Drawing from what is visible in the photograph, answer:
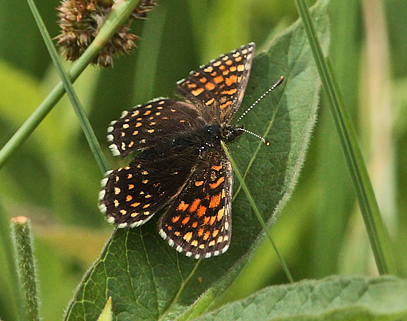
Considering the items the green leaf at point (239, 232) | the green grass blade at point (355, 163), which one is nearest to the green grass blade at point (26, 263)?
the green leaf at point (239, 232)

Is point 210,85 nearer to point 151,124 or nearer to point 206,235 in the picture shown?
point 151,124

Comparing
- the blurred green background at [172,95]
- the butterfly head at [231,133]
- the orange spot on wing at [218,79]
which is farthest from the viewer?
the blurred green background at [172,95]

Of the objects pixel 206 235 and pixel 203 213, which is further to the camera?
pixel 203 213

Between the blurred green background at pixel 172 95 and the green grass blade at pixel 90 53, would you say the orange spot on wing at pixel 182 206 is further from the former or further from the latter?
the blurred green background at pixel 172 95

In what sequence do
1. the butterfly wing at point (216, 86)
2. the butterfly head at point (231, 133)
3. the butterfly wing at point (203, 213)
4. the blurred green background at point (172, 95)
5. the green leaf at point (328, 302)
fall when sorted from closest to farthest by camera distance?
the green leaf at point (328, 302)
the butterfly wing at point (203, 213)
the butterfly head at point (231, 133)
the butterfly wing at point (216, 86)
the blurred green background at point (172, 95)

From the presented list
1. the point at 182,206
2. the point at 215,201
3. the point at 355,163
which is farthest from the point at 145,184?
the point at 355,163

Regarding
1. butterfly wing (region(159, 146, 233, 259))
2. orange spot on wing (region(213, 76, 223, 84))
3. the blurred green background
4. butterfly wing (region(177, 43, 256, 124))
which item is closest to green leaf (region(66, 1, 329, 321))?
butterfly wing (region(159, 146, 233, 259))

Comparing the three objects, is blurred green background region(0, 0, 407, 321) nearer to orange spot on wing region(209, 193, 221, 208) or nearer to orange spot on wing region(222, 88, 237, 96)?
orange spot on wing region(222, 88, 237, 96)
